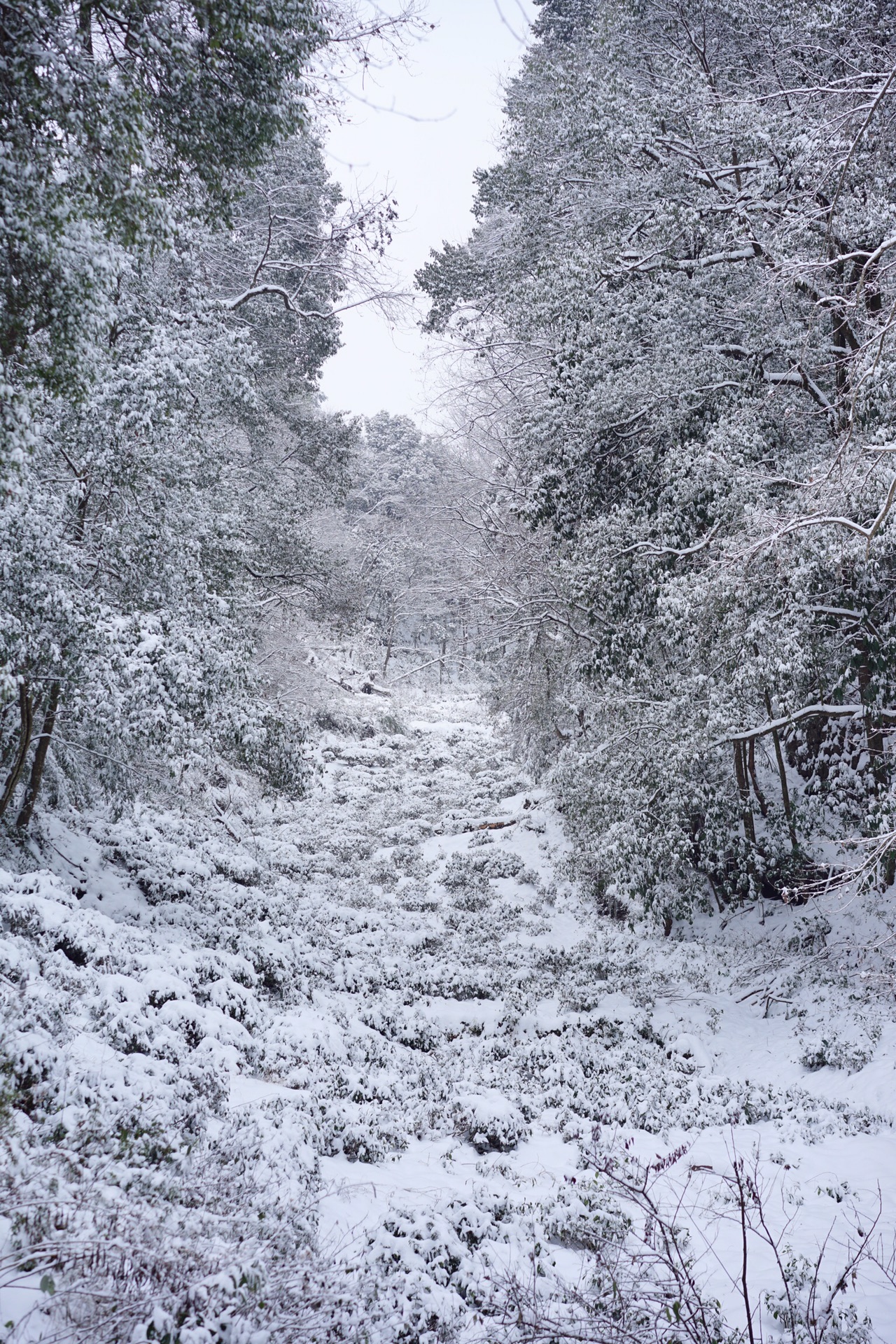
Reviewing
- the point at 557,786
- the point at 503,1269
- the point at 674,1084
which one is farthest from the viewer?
the point at 557,786

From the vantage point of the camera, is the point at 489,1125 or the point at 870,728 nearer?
the point at 489,1125

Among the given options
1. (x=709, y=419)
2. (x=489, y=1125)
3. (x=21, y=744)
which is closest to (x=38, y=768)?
(x=21, y=744)

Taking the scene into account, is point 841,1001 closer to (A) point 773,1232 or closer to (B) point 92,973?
(A) point 773,1232

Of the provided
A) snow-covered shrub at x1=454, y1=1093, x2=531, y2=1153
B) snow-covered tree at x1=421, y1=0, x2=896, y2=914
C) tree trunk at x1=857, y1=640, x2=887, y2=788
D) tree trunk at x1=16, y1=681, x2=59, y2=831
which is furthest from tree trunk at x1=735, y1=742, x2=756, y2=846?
tree trunk at x1=16, y1=681, x2=59, y2=831

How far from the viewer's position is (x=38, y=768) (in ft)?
27.2

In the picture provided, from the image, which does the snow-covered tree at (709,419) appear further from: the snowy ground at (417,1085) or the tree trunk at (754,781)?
the snowy ground at (417,1085)

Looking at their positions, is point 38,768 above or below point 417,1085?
above

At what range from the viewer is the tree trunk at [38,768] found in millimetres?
8203

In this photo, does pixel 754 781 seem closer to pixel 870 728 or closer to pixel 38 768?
pixel 870 728

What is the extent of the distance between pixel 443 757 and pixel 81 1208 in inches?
922

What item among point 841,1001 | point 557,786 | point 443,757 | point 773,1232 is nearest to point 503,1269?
point 773,1232

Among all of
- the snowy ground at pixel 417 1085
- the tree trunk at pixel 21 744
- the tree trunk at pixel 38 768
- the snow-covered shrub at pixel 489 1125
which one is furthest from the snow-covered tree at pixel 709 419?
the tree trunk at pixel 21 744

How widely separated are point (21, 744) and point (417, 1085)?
541 cm

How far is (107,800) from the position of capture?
9.34 meters
